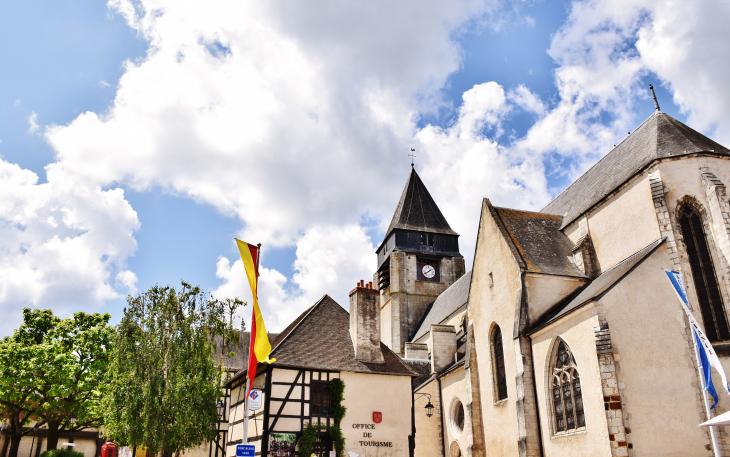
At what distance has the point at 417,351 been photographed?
26.7 metres

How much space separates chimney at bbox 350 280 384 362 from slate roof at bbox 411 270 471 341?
32.8 ft

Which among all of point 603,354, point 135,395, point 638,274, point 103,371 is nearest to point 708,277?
point 638,274

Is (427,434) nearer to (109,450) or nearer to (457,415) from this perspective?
(457,415)

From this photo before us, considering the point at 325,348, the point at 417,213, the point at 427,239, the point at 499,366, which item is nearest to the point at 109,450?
the point at 325,348

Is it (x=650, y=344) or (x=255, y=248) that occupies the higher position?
(x=255, y=248)

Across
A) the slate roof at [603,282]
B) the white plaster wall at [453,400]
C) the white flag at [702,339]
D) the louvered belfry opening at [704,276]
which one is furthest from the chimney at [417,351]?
the white flag at [702,339]

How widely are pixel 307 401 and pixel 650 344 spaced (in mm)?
8819

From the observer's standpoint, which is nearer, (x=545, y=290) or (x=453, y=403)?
(x=545, y=290)

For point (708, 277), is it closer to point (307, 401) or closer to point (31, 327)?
point (307, 401)

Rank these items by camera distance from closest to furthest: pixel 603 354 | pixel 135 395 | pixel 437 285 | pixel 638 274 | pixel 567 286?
pixel 603 354
pixel 638 274
pixel 135 395
pixel 567 286
pixel 437 285

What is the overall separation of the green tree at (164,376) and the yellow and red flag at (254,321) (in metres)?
4.44

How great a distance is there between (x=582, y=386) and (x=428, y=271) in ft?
73.8

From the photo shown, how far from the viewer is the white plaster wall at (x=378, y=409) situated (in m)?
15.0

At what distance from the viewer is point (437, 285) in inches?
1368
